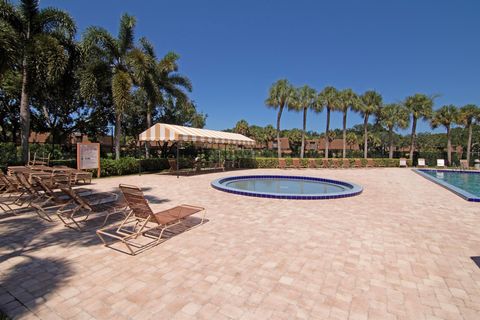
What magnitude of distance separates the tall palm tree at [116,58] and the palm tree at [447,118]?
32.7 m

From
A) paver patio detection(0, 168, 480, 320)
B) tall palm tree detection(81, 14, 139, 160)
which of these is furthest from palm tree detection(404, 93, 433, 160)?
tall palm tree detection(81, 14, 139, 160)

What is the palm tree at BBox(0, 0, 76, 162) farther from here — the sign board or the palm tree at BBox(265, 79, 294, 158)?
the palm tree at BBox(265, 79, 294, 158)

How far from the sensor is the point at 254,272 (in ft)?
12.4

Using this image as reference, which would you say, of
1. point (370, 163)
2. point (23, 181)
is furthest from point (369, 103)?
point (23, 181)

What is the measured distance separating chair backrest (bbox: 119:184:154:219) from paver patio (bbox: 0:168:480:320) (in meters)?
0.71

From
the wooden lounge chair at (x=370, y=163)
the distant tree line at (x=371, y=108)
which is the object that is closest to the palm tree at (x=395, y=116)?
the distant tree line at (x=371, y=108)

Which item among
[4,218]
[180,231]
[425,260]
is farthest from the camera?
[4,218]

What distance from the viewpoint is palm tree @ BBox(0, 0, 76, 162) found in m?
12.7

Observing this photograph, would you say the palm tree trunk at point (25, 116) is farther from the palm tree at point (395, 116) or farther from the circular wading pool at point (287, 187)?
the palm tree at point (395, 116)

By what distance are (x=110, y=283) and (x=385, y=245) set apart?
4799 mm

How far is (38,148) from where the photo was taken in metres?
23.0

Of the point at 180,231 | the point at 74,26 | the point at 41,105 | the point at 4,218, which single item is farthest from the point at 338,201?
the point at 41,105

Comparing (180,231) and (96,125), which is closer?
(180,231)

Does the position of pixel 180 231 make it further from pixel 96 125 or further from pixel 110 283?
pixel 96 125
